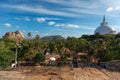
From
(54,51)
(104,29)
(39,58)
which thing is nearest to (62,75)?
(39,58)

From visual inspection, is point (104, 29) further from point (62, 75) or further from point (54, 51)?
point (62, 75)

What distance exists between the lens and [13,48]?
118 feet

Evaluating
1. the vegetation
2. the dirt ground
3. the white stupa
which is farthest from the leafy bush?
the white stupa

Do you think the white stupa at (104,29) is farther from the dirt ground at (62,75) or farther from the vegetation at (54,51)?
the dirt ground at (62,75)

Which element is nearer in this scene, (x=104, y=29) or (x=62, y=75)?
(x=62, y=75)

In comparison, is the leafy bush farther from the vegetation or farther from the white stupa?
the white stupa

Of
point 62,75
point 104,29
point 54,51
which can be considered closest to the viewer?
point 62,75

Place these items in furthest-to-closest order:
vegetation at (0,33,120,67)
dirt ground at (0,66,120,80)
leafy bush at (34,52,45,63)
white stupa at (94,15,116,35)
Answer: white stupa at (94,15,116,35), leafy bush at (34,52,45,63), vegetation at (0,33,120,67), dirt ground at (0,66,120,80)

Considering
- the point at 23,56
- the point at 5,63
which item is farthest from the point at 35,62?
the point at 5,63

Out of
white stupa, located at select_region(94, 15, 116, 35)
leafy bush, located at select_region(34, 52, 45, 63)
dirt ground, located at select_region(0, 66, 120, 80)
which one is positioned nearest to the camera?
dirt ground, located at select_region(0, 66, 120, 80)

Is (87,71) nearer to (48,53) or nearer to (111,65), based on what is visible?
(111,65)

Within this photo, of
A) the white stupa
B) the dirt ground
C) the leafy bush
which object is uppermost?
the white stupa

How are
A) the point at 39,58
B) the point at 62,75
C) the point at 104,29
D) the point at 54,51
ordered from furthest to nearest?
1. the point at 104,29
2. the point at 54,51
3. the point at 39,58
4. the point at 62,75

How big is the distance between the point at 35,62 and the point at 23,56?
134 inches
